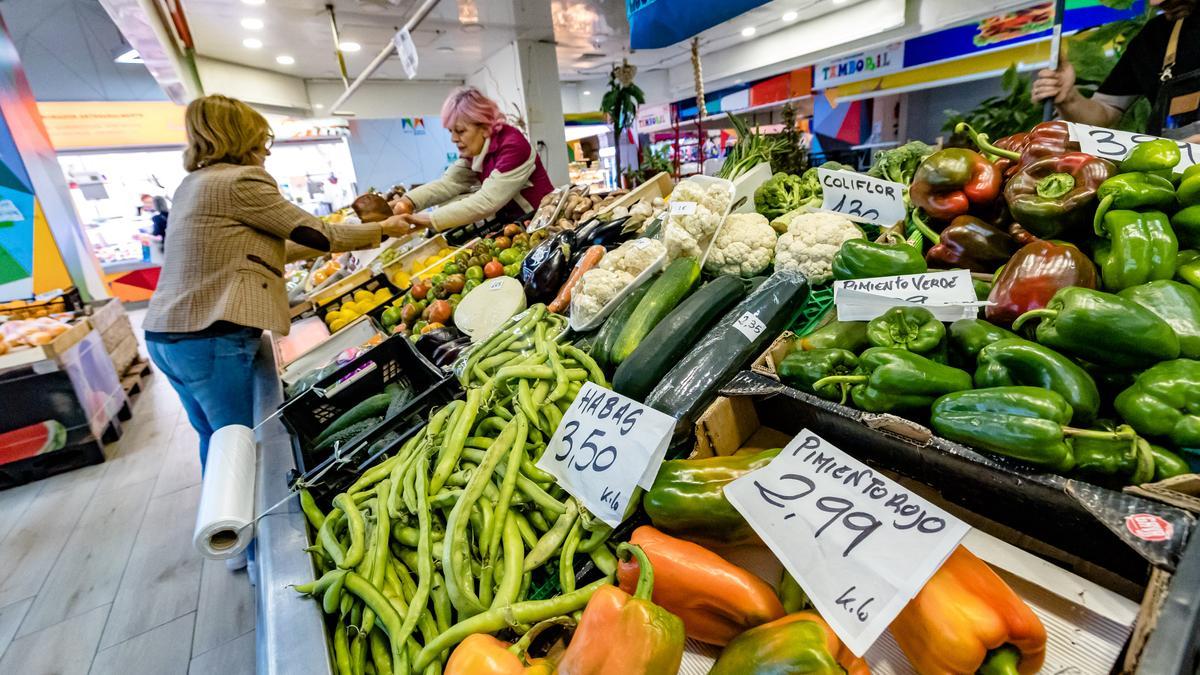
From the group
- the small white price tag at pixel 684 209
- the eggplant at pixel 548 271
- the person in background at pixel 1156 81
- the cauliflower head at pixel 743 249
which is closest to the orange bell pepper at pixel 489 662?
the cauliflower head at pixel 743 249

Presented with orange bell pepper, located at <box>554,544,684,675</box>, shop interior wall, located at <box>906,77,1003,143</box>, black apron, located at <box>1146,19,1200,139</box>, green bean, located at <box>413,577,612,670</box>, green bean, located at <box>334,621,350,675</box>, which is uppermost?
shop interior wall, located at <box>906,77,1003,143</box>

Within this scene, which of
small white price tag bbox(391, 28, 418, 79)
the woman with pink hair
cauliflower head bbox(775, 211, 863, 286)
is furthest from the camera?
small white price tag bbox(391, 28, 418, 79)

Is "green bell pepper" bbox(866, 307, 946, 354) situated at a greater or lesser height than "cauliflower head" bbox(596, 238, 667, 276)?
lesser

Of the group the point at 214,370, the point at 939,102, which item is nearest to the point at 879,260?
the point at 214,370

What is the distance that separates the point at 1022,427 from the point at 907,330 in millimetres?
381

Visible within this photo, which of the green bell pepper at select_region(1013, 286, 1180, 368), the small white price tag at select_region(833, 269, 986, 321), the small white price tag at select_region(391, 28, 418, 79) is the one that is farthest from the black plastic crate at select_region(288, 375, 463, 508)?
the small white price tag at select_region(391, 28, 418, 79)

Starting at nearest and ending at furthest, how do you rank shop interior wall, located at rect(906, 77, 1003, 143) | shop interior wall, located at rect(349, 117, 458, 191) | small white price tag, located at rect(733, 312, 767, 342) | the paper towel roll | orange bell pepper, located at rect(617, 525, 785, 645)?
orange bell pepper, located at rect(617, 525, 785, 645)
the paper towel roll
small white price tag, located at rect(733, 312, 767, 342)
shop interior wall, located at rect(906, 77, 1003, 143)
shop interior wall, located at rect(349, 117, 458, 191)

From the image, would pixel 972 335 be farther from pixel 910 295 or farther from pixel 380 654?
pixel 380 654

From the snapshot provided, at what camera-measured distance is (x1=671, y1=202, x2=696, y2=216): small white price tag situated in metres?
2.03

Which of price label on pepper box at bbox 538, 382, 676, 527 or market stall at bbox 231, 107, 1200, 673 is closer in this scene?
market stall at bbox 231, 107, 1200, 673

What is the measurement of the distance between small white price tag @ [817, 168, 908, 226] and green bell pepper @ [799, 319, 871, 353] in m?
Result: 0.80

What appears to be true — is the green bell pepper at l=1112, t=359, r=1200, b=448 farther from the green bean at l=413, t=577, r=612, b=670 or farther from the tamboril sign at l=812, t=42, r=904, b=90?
the tamboril sign at l=812, t=42, r=904, b=90

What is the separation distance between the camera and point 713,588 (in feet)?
3.14

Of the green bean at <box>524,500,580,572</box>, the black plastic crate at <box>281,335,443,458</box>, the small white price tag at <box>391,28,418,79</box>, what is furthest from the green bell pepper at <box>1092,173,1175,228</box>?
the small white price tag at <box>391,28,418,79</box>
